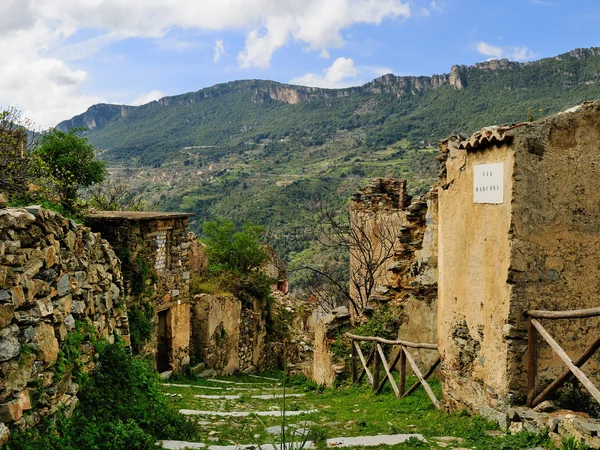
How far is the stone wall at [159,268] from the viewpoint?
414 inches

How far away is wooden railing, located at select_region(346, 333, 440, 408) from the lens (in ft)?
21.1

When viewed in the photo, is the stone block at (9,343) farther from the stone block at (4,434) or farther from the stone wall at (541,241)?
the stone wall at (541,241)

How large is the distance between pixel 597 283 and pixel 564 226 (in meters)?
0.62

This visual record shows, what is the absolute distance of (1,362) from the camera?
3.50m

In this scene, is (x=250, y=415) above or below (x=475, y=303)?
below

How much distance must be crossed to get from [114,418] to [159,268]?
23.6ft

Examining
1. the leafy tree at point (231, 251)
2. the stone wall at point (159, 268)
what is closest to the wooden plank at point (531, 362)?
the stone wall at point (159, 268)

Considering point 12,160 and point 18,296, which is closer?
point 18,296

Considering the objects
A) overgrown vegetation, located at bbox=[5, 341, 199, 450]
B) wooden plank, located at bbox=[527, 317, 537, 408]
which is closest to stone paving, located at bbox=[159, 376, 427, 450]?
overgrown vegetation, located at bbox=[5, 341, 199, 450]

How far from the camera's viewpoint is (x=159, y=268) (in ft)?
38.2

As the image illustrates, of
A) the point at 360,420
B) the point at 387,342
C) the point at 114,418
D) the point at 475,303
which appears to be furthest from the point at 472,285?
the point at 114,418

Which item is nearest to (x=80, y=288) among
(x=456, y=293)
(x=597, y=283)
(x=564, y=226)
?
(x=456, y=293)

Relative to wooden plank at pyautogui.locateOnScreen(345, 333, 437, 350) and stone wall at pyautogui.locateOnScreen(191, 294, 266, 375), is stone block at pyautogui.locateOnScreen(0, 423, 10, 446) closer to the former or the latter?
wooden plank at pyautogui.locateOnScreen(345, 333, 437, 350)

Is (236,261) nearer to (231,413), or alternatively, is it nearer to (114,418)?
(231,413)
